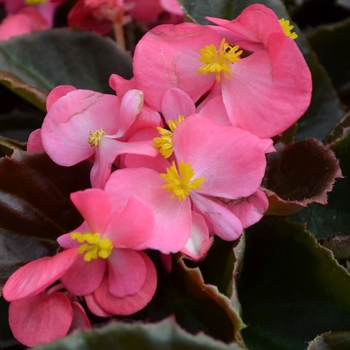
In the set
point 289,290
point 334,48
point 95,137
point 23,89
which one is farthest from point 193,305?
point 334,48

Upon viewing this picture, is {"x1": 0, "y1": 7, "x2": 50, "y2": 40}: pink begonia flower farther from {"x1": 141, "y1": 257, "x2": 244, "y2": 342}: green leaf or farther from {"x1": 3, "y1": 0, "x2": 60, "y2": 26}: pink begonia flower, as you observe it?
{"x1": 141, "y1": 257, "x2": 244, "y2": 342}: green leaf

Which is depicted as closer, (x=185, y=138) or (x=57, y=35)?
(x=185, y=138)

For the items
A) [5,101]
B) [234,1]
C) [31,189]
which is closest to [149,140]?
[31,189]

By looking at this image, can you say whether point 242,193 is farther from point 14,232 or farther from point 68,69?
point 68,69

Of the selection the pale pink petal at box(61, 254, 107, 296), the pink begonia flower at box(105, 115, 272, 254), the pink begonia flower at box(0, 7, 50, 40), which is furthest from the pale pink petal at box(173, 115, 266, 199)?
the pink begonia flower at box(0, 7, 50, 40)

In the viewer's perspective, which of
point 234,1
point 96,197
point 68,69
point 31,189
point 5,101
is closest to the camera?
point 96,197
